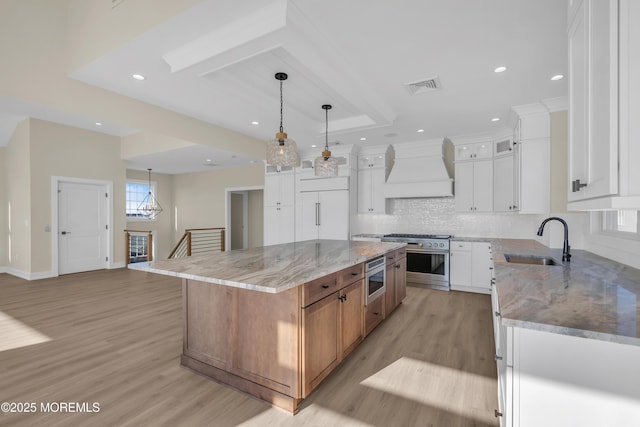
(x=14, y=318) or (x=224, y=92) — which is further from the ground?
(x=224, y=92)

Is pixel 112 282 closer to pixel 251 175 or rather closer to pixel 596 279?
pixel 251 175

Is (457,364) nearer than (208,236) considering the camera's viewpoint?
Yes

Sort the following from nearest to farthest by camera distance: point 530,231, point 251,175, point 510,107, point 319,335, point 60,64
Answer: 1. point 319,335
2. point 60,64
3. point 510,107
4. point 530,231
5. point 251,175

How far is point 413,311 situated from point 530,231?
2.52 metres

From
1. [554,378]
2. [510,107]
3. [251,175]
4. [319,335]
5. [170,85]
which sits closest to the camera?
[554,378]

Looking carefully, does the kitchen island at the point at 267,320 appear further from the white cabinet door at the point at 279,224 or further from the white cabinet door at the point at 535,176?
the white cabinet door at the point at 279,224

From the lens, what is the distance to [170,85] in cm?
328

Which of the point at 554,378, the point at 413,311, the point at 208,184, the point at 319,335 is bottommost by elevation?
the point at 413,311

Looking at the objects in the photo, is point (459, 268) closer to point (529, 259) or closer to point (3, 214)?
point (529, 259)

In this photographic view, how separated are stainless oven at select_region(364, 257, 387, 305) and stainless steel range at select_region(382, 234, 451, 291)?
6.26 feet

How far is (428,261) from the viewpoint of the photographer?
5035 millimetres

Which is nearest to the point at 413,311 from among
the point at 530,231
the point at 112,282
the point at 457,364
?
the point at 457,364

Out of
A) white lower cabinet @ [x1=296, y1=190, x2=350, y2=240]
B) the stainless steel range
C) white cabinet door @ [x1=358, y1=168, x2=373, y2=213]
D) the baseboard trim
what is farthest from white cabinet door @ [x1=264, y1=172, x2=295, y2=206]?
the baseboard trim

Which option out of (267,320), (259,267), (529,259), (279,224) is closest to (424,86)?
(529,259)
